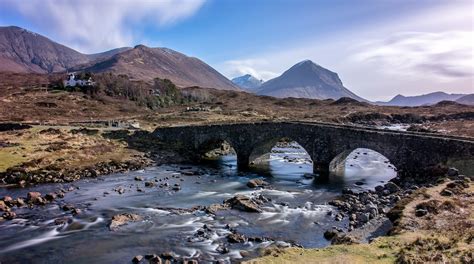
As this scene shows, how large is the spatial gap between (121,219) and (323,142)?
25783mm

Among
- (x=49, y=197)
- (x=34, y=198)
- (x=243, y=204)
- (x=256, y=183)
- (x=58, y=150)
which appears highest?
(x=58, y=150)

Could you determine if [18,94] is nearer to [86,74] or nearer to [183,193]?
[86,74]

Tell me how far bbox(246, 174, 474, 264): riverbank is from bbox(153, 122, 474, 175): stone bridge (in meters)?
9.76

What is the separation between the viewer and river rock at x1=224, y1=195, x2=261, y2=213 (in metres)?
32.5

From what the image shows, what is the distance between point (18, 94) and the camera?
109125 mm

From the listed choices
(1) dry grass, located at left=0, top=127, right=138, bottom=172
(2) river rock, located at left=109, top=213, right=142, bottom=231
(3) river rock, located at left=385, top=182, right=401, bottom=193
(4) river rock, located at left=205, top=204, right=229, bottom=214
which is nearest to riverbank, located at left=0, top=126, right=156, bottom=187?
(1) dry grass, located at left=0, top=127, right=138, bottom=172

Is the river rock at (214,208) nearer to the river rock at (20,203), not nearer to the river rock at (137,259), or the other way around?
the river rock at (137,259)

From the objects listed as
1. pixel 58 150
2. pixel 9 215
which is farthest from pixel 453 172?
pixel 58 150

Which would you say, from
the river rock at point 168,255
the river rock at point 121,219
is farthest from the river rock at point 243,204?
the river rock at point 168,255

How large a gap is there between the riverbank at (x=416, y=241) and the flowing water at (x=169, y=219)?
156 inches

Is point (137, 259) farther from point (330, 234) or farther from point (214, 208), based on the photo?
point (330, 234)

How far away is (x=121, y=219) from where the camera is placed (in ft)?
99.0

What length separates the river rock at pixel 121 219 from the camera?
2893 centimetres

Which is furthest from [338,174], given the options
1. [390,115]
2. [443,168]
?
[390,115]
